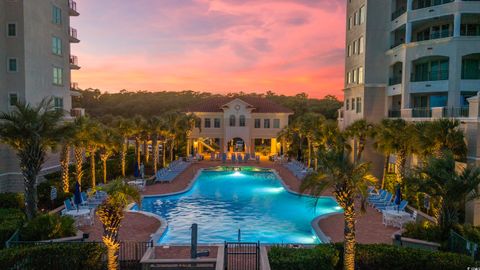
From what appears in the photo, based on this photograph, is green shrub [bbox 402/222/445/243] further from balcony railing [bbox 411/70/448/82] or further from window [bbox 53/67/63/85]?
window [bbox 53/67/63/85]

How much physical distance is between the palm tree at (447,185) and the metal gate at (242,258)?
7735 mm

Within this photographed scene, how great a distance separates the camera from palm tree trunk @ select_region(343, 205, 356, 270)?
1269 cm

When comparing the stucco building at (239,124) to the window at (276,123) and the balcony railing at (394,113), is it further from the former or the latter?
the balcony railing at (394,113)

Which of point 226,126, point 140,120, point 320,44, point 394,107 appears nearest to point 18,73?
point 140,120

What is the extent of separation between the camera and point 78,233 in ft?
53.8

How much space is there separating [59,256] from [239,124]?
40534mm

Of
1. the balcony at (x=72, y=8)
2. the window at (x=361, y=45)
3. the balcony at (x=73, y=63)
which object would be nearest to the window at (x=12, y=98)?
the balcony at (x=73, y=63)

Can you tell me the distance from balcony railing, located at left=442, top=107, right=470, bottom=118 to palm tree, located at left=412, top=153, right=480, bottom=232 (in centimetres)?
837

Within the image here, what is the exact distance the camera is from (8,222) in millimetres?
15336

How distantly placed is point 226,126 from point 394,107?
80.5 feet

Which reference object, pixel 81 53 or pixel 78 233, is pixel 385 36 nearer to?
pixel 78 233

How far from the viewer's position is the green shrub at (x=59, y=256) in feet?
41.7

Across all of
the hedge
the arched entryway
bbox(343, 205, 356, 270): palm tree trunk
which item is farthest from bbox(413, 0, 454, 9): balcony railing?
the arched entryway

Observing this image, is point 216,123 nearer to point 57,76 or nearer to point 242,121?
point 242,121
